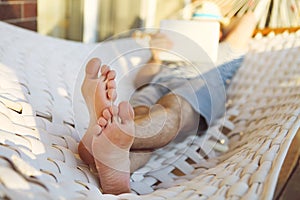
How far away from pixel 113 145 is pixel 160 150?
26 cm

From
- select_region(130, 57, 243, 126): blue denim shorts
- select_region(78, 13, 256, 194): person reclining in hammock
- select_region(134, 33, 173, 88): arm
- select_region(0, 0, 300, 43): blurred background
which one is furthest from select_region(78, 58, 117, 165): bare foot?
select_region(0, 0, 300, 43): blurred background

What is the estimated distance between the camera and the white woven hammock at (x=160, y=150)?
0.42 meters

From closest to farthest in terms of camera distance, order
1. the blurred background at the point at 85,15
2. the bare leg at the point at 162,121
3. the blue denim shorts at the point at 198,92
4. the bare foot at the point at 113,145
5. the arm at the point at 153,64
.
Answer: the bare foot at the point at 113,145, the bare leg at the point at 162,121, the blue denim shorts at the point at 198,92, the arm at the point at 153,64, the blurred background at the point at 85,15

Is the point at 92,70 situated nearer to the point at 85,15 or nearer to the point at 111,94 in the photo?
the point at 111,94

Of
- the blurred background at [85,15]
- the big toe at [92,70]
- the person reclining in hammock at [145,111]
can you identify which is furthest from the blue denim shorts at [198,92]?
the blurred background at [85,15]

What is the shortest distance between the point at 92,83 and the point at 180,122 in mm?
289

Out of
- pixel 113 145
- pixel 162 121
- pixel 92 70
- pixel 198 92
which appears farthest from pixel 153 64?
pixel 113 145

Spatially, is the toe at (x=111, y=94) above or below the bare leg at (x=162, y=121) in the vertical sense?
above

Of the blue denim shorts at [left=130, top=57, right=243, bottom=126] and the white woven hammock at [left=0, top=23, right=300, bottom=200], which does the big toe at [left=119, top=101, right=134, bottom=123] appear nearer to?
the white woven hammock at [left=0, top=23, right=300, bottom=200]

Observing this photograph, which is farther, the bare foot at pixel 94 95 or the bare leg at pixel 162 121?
the bare leg at pixel 162 121

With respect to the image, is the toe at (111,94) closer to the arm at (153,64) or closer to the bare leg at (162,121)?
the bare leg at (162,121)

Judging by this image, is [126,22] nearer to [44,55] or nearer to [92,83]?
[44,55]

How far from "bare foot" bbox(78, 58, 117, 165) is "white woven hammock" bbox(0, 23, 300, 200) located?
0.08 ft

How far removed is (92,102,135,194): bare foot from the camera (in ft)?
1.77
